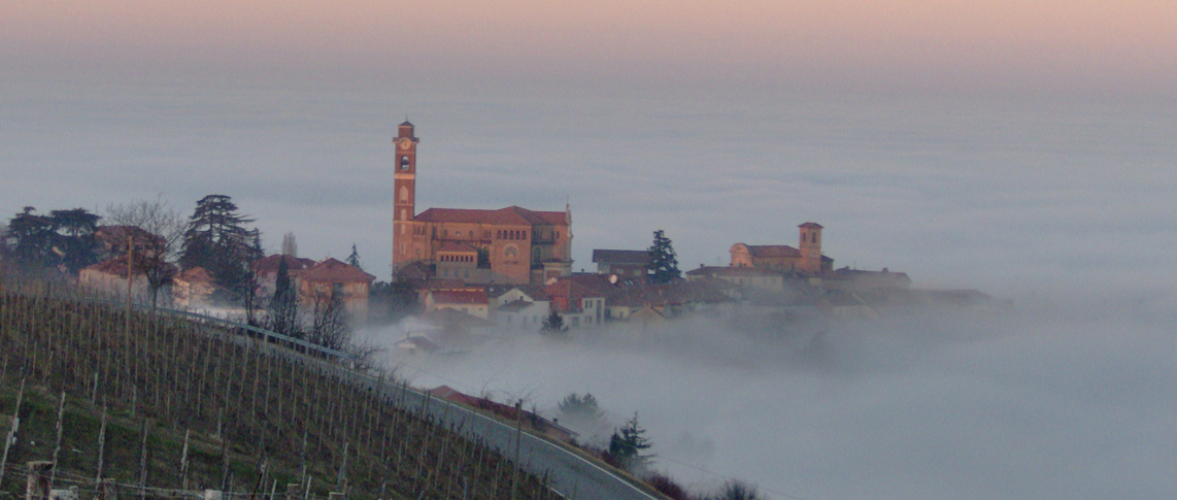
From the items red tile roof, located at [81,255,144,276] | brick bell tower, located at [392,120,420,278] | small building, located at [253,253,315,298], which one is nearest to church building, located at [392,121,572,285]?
brick bell tower, located at [392,120,420,278]

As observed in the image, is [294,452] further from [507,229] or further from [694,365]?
[507,229]

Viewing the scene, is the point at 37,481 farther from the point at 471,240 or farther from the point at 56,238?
the point at 471,240

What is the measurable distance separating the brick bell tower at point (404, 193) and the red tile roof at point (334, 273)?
16468 mm

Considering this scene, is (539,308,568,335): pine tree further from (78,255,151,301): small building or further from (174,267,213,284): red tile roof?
(78,255,151,301): small building

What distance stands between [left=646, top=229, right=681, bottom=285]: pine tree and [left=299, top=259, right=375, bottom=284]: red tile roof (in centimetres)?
2935

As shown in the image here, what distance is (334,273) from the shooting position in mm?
76312

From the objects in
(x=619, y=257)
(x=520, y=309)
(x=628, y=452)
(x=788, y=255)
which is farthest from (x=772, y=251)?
(x=628, y=452)

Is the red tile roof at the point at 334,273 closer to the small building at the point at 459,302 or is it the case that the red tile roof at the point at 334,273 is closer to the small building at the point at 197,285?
the small building at the point at 459,302

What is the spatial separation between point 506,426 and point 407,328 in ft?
177

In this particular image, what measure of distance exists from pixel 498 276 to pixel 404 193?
345 inches

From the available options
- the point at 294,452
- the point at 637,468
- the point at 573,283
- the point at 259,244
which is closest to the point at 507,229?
the point at 573,283

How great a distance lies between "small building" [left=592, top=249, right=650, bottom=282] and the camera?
342ft

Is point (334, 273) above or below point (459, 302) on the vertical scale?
above

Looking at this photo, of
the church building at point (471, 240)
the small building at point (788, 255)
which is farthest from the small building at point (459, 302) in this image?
the small building at point (788, 255)
